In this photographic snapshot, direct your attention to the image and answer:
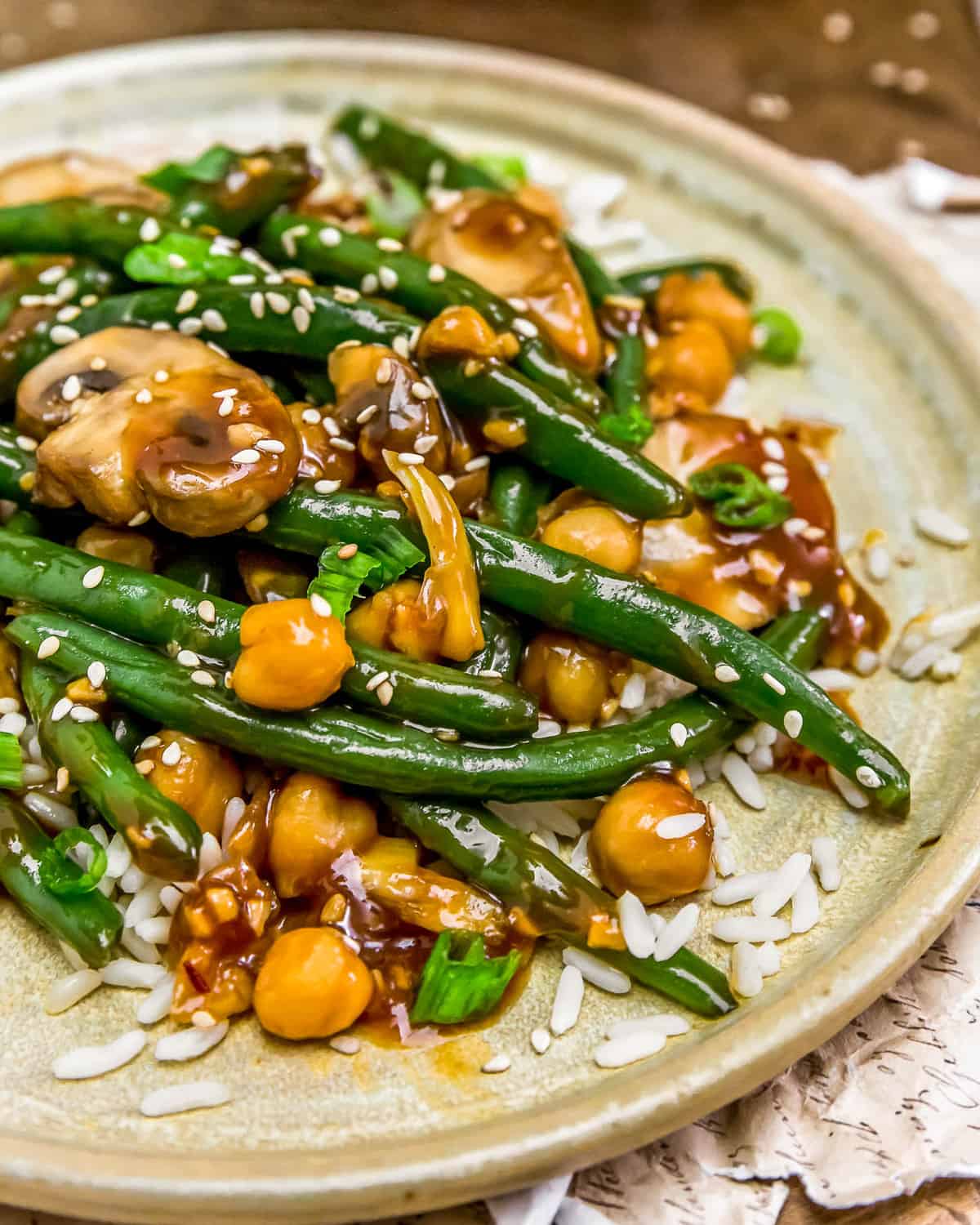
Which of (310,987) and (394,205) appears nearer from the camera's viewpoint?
(310,987)

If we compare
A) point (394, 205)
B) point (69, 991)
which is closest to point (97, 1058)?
point (69, 991)

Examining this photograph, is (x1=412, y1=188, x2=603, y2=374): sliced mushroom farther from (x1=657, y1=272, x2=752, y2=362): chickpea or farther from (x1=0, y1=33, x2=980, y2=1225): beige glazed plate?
(x1=0, y1=33, x2=980, y2=1225): beige glazed plate

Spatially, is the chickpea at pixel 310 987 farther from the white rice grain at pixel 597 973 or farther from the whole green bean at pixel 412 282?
the whole green bean at pixel 412 282

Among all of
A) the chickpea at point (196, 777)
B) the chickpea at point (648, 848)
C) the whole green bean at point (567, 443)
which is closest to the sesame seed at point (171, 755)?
the chickpea at point (196, 777)

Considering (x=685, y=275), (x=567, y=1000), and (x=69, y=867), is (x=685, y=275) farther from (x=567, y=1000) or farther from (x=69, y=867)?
(x=69, y=867)

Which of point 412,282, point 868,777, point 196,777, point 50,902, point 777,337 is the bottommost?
point 50,902

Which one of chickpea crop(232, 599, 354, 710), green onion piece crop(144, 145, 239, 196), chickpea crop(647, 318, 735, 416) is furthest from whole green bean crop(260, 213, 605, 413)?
chickpea crop(232, 599, 354, 710)
